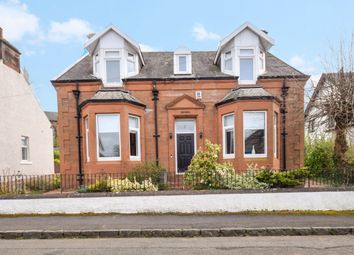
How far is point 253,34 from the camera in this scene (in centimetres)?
1363

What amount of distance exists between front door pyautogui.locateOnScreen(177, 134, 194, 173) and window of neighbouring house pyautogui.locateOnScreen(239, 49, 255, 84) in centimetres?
379

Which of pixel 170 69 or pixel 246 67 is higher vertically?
pixel 170 69

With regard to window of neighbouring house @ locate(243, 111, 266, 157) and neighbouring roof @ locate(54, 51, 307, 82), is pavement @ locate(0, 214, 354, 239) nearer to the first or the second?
window of neighbouring house @ locate(243, 111, 266, 157)

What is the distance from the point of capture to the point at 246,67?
14.0 m

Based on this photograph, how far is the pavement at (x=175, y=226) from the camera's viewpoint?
6992 mm

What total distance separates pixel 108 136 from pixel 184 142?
12.1 ft

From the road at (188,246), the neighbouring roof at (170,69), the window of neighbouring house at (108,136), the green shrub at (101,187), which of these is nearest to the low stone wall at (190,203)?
the green shrub at (101,187)

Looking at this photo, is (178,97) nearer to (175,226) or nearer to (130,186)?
(130,186)

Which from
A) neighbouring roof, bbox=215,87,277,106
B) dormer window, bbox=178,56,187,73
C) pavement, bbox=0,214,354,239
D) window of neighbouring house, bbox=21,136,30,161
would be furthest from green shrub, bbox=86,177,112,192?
window of neighbouring house, bbox=21,136,30,161

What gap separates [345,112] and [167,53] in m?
9.83

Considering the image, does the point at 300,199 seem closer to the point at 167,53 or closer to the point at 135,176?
the point at 135,176

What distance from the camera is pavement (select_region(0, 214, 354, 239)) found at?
6.99m

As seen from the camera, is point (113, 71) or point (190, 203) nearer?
point (190, 203)

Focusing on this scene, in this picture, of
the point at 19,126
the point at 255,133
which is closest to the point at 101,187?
the point at 255,133
